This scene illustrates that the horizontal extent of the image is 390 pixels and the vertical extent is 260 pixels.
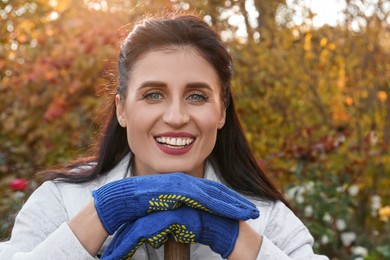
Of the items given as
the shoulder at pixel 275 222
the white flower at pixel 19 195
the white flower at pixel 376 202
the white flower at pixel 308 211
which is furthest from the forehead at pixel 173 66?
the white flower at pixel 376 202

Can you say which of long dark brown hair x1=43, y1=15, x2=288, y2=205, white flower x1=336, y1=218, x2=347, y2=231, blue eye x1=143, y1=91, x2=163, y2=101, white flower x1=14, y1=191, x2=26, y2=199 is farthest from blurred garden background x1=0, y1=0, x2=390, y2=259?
blue eye x1=143, y1=91, x2=163, y2=101

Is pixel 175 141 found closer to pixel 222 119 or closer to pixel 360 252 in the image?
pixel 222 119

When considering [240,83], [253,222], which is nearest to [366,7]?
[240,83]

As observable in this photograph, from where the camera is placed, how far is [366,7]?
528 centimetres

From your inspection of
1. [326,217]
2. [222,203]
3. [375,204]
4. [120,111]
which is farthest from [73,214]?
[375,204]

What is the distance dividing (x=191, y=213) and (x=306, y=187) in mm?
2787

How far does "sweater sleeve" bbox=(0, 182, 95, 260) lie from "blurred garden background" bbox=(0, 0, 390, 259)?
7.85ft

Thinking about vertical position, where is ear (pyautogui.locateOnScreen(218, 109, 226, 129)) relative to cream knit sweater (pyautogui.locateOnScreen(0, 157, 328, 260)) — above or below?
above

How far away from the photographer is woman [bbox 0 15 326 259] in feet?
6.98

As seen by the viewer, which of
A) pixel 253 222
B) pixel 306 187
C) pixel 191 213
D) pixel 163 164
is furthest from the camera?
pixel 306 187

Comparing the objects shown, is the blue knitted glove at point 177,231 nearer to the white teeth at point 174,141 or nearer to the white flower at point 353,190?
the white teeth at point 174,141

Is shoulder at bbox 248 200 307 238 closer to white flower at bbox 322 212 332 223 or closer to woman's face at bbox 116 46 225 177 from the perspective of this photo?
woman's face at bbox 116 46 225 177

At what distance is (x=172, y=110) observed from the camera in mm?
2273

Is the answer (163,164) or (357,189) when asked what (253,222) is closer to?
(163,164)
